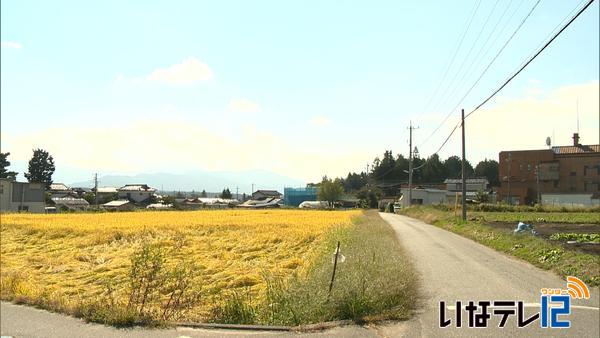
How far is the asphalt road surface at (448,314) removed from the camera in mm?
7348

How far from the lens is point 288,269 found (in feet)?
50.0

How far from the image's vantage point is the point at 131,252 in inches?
822

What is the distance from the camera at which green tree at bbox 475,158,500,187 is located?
133500mm

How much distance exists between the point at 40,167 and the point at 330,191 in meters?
67.8

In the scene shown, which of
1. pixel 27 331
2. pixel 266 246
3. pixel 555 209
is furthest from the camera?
pixel 555 209

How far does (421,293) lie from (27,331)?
24.8 ft

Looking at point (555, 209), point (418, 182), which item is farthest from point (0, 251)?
point (418, 182)

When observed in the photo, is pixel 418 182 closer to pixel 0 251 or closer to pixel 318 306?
pixel 0 251

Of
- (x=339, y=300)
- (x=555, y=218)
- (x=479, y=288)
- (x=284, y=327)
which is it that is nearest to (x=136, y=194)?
(x=555, y=218)

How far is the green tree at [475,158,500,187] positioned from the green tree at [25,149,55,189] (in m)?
110

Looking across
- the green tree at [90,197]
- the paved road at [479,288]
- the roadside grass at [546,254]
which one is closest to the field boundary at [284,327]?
the paved road at [479,288]

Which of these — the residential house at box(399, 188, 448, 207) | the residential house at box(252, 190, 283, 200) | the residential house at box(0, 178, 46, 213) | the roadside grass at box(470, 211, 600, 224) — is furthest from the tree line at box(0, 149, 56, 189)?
the roadside grass at box(470, 211, 600, 224)

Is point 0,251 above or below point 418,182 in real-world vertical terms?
below

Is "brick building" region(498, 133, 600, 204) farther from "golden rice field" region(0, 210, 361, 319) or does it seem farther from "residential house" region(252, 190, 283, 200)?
"residential house" region(252, 190, 283, 200)
